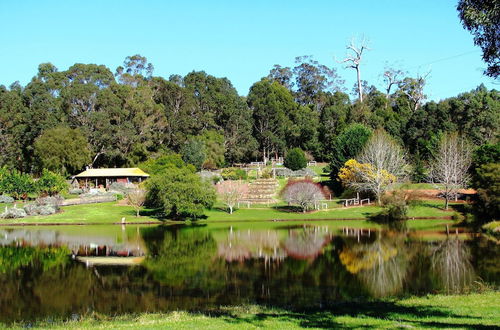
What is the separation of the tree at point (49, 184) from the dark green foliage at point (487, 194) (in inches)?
1731

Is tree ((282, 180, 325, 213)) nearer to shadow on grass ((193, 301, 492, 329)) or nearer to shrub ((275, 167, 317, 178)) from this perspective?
shrub ((275, 167, 317, 178))

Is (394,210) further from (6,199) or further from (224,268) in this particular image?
(6,199)

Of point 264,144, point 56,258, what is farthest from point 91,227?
point 264,144

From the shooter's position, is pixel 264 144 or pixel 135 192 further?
pixel 264 144

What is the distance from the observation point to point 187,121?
8125cm

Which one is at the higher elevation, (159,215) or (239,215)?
(159,215)

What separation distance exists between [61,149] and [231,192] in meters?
28.2

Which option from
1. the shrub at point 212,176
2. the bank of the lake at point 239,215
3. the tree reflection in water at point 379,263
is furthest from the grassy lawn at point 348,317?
the shrub at point 212,176

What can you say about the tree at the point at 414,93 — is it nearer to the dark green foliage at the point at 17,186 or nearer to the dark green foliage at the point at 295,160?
the dark green foliage at the point at 295,160

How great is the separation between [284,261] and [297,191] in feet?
77.2

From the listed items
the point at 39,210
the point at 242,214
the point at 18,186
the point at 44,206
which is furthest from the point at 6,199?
the point at 242,214

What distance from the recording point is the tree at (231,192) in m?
51.6

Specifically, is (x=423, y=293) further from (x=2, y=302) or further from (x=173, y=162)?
(x=173, y=162)

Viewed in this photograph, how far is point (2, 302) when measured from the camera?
20.1 m
